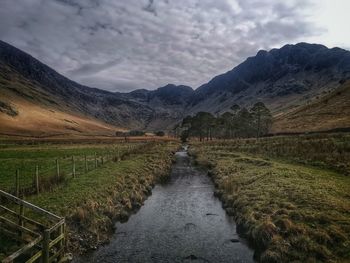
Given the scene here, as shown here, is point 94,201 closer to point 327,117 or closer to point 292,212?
point 292,212

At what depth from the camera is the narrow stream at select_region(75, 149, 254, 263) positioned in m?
21.1

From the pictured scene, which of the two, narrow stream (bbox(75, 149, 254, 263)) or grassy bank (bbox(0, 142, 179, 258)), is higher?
grassy bank (bbox(0, 142, 179, 258))

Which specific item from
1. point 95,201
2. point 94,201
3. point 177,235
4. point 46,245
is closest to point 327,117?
point 177,235

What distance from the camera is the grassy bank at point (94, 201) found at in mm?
22719

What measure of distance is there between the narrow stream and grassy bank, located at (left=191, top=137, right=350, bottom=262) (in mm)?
1419

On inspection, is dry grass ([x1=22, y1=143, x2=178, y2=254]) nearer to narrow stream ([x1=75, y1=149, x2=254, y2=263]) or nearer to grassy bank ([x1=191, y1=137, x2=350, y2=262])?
narrow stream ([x1=75, y1=149, x2=254, y2=263])

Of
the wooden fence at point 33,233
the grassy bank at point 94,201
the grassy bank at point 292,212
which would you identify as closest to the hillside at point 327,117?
the grassy bank at point 292,212

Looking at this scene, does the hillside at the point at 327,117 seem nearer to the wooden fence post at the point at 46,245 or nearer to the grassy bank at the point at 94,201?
the grassy bank at the point at 94,201

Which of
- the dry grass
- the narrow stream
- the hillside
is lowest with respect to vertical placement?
the narrow stream

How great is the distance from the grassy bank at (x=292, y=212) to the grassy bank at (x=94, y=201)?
10256mm

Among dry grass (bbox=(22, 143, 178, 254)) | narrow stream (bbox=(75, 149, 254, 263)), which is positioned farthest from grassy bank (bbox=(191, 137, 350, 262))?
dry grass (bbox=(22, 143, 178, 254))

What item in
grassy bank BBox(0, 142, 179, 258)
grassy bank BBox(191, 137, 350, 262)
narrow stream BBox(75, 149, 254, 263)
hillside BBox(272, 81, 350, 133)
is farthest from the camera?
hillside BBox(272, 81, 350, 133)

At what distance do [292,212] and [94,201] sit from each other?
52.5 feet

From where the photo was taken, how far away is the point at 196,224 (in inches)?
1102
